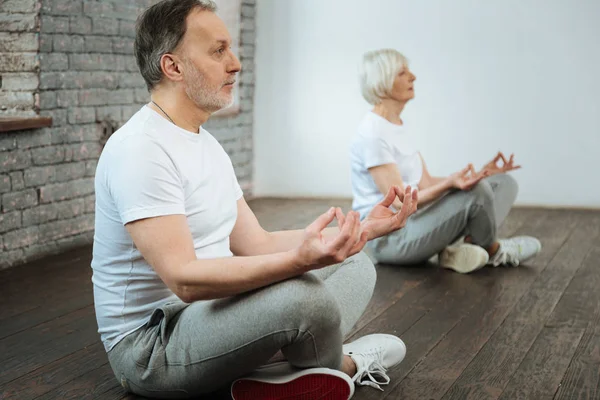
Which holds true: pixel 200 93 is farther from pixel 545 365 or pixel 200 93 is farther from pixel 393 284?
pixel 393 284

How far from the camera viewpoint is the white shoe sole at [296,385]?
1924mm

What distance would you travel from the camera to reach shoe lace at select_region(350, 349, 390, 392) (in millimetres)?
2176

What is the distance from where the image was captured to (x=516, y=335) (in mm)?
2676

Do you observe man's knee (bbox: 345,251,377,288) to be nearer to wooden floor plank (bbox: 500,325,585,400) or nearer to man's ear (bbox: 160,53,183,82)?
wooden floor plank (bbox: 500,325,585,400)

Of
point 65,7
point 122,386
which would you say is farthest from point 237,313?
point 65,7

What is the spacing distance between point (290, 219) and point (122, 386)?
2585mm

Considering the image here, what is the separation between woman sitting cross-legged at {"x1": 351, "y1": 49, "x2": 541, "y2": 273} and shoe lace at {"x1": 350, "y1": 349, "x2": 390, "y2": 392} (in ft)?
4.12

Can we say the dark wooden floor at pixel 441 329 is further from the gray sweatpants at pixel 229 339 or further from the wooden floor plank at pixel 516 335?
A: the gray sweatpants at pixel 229 339

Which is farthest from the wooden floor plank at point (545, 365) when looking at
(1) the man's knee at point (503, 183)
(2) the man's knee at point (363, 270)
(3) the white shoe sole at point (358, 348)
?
(1) the man's knee at point (503, 183)

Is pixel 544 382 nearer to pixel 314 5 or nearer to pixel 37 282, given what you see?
pixel 37 282

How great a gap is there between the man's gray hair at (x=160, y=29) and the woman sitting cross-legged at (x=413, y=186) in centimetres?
156

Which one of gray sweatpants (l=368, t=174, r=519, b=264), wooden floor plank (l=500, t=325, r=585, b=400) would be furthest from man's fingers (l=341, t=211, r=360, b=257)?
gray sweatpants (l=368, t=174, r=519, b=264)

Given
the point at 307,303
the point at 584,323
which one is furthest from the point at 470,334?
the point at 307,303

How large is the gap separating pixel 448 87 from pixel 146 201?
3712mm
